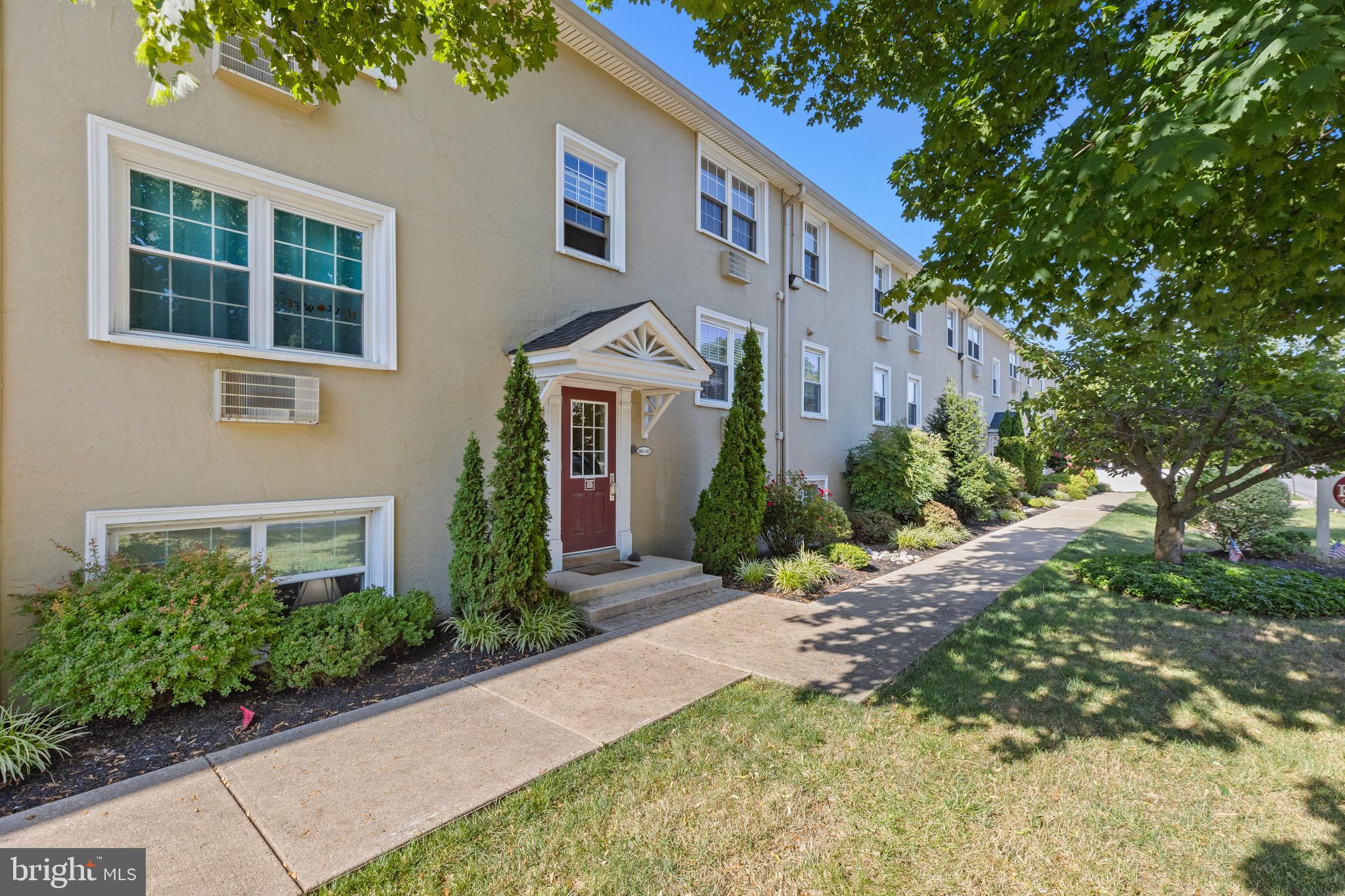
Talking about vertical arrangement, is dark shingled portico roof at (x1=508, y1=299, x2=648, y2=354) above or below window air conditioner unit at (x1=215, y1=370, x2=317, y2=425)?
above

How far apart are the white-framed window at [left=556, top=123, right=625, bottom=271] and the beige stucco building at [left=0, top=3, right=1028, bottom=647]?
1.3 inches

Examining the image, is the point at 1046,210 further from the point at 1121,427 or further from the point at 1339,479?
the point at 1339,479

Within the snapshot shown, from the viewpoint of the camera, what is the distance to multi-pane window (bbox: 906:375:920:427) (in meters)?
17.3

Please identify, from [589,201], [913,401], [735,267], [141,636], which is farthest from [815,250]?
[141,636]

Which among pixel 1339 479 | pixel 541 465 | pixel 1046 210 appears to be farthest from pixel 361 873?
pixel 1339 479

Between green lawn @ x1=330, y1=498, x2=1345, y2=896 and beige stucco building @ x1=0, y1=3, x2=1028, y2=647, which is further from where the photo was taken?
beige stucco building @ x1=0, y1=3, x2=1028, y2=647

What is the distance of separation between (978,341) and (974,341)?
536 millimetres

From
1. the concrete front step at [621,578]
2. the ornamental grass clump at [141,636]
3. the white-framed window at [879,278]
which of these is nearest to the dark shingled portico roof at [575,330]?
the concrete front step at [621,578]

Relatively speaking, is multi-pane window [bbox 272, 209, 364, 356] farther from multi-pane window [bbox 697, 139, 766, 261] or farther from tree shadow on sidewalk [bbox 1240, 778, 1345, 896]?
Result: tree shadow on sidewalk [bbox 1240, 778, 1345, 896]

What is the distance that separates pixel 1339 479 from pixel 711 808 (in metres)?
11.0

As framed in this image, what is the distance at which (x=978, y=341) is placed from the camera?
2311 cm

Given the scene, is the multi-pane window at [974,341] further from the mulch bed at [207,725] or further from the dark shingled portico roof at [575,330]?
the mulch bed at [207,725]

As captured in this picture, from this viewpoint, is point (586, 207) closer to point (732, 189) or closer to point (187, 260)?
point (732, 189)

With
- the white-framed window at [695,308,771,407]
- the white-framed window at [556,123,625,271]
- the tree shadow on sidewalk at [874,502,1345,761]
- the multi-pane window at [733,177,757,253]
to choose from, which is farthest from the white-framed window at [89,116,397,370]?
the multi-pane window at [733,177,757,253]
